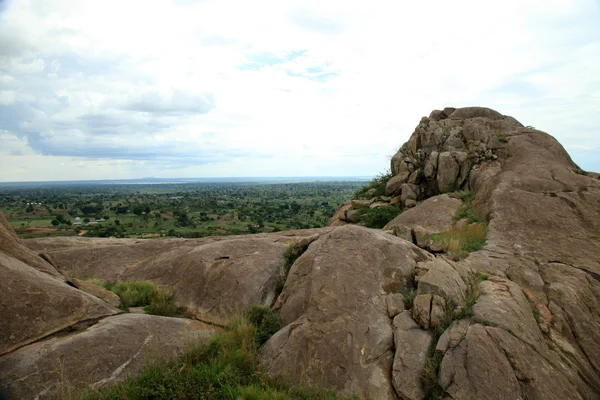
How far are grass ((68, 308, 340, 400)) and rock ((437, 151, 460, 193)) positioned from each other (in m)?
13.5

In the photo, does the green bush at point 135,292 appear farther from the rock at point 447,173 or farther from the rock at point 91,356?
the rock at point 447,173

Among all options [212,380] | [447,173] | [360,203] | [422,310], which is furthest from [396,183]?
[212,380]

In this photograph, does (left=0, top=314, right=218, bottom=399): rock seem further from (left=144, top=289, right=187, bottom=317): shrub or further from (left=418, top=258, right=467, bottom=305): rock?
(left=418, top=258, right=467, bottom=305): rock

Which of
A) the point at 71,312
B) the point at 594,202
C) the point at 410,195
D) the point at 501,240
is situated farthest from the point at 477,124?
the point at 71,312

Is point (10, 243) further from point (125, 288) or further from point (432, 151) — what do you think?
point (432, 151)

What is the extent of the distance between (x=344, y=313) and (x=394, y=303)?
1.14m

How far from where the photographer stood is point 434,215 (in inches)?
544

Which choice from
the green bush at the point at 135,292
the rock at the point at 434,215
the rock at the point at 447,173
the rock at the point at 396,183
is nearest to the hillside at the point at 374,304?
the rock at the point at 434,215

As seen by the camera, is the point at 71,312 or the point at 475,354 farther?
the point at 71,312

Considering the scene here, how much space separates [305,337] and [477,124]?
16.5m

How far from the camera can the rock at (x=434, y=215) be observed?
1308 centimetres

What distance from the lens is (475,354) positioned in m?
5.45

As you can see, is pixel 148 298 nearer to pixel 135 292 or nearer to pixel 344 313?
pixel 135 292

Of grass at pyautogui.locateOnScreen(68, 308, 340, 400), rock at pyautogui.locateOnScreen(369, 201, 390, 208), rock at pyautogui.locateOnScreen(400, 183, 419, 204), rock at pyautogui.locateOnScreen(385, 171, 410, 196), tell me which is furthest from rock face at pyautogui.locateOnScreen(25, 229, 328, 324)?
rock at pyautogui.locateOnScreen(385, 171, 410, 196)
